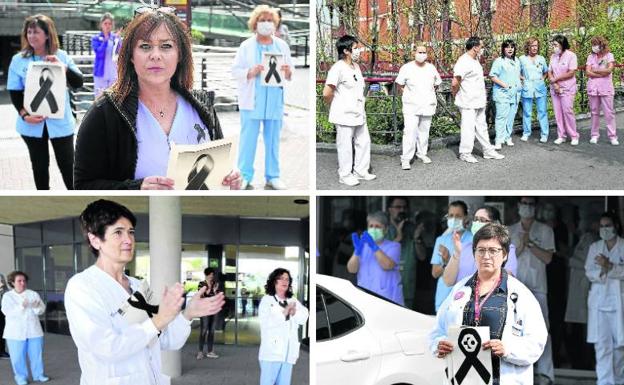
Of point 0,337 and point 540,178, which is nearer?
point 540,178

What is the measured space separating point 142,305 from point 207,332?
4499 millimetres

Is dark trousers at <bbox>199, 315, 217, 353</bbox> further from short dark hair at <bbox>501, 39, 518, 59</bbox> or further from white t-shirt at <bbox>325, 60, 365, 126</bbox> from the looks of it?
short dark hair at <bbox>501, 39, 518, 59</bbox>

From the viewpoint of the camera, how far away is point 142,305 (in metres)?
4.34

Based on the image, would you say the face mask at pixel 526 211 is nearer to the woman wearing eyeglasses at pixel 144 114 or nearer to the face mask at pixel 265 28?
the face mask at pixel 265 28

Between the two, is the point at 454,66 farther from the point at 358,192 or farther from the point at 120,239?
the point at 120,239

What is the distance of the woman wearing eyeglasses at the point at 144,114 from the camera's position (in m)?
4.58

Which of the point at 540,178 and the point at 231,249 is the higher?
the point at 540,178

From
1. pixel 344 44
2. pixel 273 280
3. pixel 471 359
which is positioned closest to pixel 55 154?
pixel 273 280

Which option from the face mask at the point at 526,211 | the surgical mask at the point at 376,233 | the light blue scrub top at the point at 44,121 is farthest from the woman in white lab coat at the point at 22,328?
the face mask at the point at 526,211

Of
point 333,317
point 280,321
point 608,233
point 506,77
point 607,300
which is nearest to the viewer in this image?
point 333,317

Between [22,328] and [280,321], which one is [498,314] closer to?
[280,321]

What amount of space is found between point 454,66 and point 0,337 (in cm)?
454

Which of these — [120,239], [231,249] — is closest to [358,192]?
[120,239]

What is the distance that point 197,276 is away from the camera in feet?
29.5
